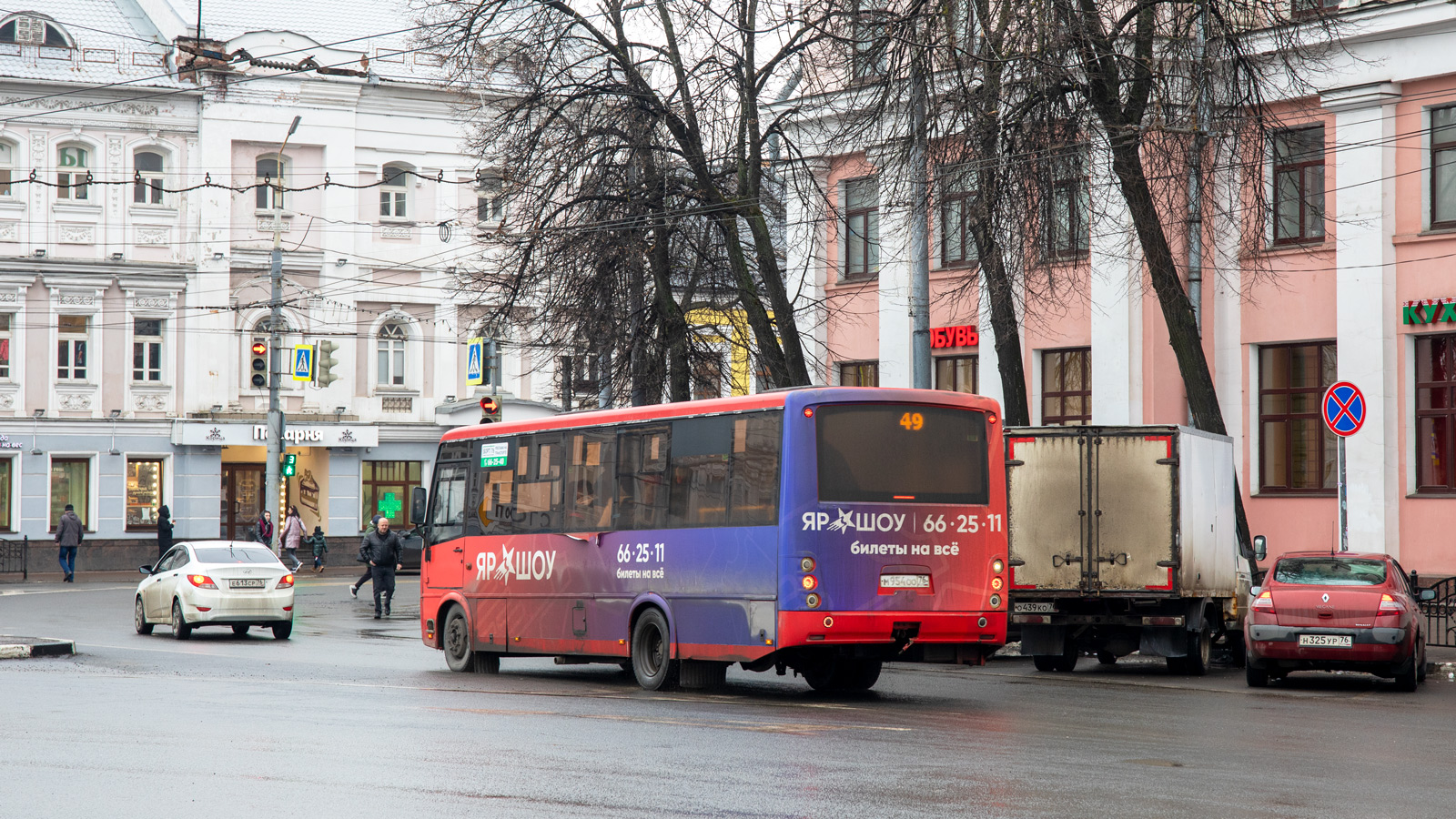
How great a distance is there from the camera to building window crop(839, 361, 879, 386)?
34.7m

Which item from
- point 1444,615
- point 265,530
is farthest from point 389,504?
point 1444,615

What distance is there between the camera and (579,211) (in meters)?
26.2

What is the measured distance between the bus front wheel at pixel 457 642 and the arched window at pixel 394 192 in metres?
33.1

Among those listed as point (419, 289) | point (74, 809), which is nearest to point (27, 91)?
point (419, 289)

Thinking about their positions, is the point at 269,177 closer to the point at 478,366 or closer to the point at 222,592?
the point at 478,366

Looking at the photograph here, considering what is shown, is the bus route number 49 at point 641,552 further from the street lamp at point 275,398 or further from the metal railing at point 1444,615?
the street lamp at point 275,398

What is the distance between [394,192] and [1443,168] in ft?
110

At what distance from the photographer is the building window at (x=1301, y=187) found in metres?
27.5

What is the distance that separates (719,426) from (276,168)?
3702cm

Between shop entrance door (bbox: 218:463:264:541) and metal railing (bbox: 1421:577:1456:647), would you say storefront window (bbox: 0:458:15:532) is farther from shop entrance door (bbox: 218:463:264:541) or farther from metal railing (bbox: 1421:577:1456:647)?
metal railing (bbox: 1421:577:1456:647)

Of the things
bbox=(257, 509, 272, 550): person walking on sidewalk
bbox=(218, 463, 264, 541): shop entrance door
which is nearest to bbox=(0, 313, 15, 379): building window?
bbox=(218, 463, 264, 541): shop entrance door

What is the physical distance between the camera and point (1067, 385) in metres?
31.0

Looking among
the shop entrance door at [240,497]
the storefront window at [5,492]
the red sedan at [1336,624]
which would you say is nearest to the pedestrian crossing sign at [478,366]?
the shop entrance door at [240,497]

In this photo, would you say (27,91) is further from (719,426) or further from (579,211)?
(719,426)
